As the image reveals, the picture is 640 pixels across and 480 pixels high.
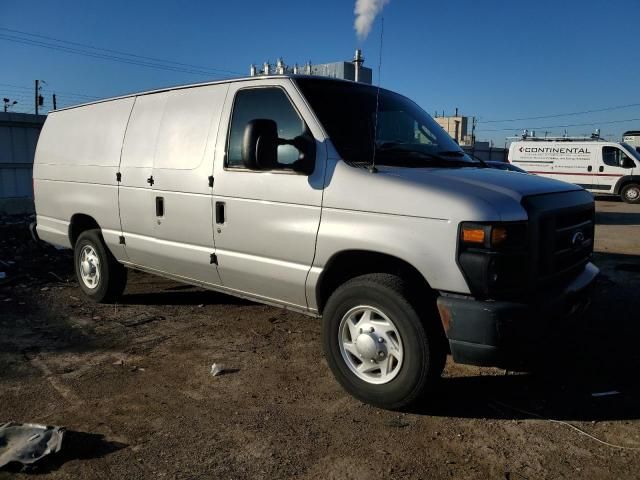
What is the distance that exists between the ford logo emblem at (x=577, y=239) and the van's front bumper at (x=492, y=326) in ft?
2.06

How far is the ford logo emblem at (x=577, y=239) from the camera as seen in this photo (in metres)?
3.76

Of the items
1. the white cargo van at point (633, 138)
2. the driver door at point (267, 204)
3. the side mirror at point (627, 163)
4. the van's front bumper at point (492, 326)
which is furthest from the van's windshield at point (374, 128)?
the white cargo van at point (633, 138)

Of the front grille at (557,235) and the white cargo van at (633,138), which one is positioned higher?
the white cargo van at (633,138)

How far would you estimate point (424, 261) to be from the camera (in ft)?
10.8

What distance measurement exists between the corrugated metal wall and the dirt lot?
7124 mm

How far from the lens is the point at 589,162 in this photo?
70.6 feet

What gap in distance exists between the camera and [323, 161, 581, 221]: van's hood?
10.4 ft

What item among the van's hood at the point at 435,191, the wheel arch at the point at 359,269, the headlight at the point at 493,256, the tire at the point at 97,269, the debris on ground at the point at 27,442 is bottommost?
the debris on ground at the point at 27,442

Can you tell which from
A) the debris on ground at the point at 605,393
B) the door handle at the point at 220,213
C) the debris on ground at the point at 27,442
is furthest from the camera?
the door handle at the point at 220,213

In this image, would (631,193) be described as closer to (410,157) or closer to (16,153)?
(410,157)

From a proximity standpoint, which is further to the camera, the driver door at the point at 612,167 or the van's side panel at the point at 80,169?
the driver door at the point at 612,167

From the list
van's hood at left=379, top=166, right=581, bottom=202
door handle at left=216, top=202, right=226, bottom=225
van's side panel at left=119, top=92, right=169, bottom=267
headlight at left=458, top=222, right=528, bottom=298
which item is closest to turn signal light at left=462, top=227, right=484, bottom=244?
headlight at left=458, top=222, right=528, bottom=298

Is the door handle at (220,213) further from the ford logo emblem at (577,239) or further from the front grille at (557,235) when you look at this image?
the ford logo emblem at (577,239)

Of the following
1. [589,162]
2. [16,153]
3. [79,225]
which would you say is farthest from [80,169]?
[589,162]
